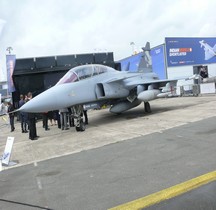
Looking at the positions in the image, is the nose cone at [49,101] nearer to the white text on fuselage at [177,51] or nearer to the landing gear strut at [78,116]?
the landing gear strut at [78,116]

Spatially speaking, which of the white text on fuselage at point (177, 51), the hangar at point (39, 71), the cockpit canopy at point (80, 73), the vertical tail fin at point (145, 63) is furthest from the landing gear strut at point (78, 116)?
the white text on fuselage at point (177, 51)

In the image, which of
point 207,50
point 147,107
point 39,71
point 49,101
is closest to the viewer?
point 49,101

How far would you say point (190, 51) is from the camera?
34094mm

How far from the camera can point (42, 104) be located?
452 inches

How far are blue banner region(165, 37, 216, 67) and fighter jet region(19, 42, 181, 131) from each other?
15.3 meters

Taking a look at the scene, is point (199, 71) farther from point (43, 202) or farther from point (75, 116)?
point (43, 202)

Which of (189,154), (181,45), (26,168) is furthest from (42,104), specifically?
(181,45)

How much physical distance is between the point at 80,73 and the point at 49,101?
233cm

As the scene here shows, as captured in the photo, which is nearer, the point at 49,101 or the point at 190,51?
the point at 49,101

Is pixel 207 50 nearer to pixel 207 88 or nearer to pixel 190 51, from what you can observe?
pixel 190 51

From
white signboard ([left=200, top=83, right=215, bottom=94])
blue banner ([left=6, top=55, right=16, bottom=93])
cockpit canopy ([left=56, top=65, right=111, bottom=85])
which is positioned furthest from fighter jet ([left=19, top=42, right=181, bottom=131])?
white signboard ([left=200, top=83, right=215, bottom=94])

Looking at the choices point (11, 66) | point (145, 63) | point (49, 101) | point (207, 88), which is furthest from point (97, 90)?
point (207, 88)

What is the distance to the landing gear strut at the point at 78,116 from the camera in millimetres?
12594

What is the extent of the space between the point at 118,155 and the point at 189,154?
173cm
